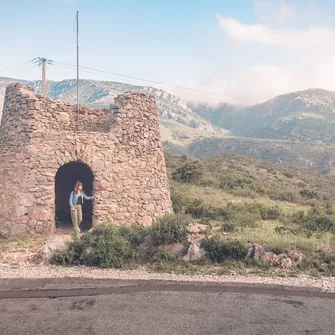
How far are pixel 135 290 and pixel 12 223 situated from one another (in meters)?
6.34

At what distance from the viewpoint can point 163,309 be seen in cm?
694

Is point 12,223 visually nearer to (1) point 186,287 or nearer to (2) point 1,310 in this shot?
(2) point 1,310

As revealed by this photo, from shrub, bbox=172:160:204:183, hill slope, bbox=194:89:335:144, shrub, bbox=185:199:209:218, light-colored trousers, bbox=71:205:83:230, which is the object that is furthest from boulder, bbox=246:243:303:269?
hill slope, bbox=194:89:335:144

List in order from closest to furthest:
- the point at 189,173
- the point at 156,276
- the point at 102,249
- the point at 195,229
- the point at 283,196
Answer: the point at 156,276 → the point at 102,249 → the point at 195,229 → the point at 283,196 → the point at 189,173

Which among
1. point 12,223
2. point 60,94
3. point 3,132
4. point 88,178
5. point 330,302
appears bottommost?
point 330,302

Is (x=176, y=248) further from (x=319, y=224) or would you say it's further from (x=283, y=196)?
(x=283, y=196)

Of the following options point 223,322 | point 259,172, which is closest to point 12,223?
point 223,322

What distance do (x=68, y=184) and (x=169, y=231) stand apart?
8194 mm

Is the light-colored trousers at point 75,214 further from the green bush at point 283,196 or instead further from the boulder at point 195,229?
the green bush at point 283,196

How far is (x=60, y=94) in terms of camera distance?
193 meters

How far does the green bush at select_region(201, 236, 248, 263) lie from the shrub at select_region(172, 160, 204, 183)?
1771 centimetres

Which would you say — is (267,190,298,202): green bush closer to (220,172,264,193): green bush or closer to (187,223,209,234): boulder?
(220,172,264,193): green bush

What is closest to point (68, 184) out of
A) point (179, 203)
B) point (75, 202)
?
point (75, 202)

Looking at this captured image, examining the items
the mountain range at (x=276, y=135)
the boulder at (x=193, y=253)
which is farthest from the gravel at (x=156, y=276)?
the mountain range at (x=276, y=135)
